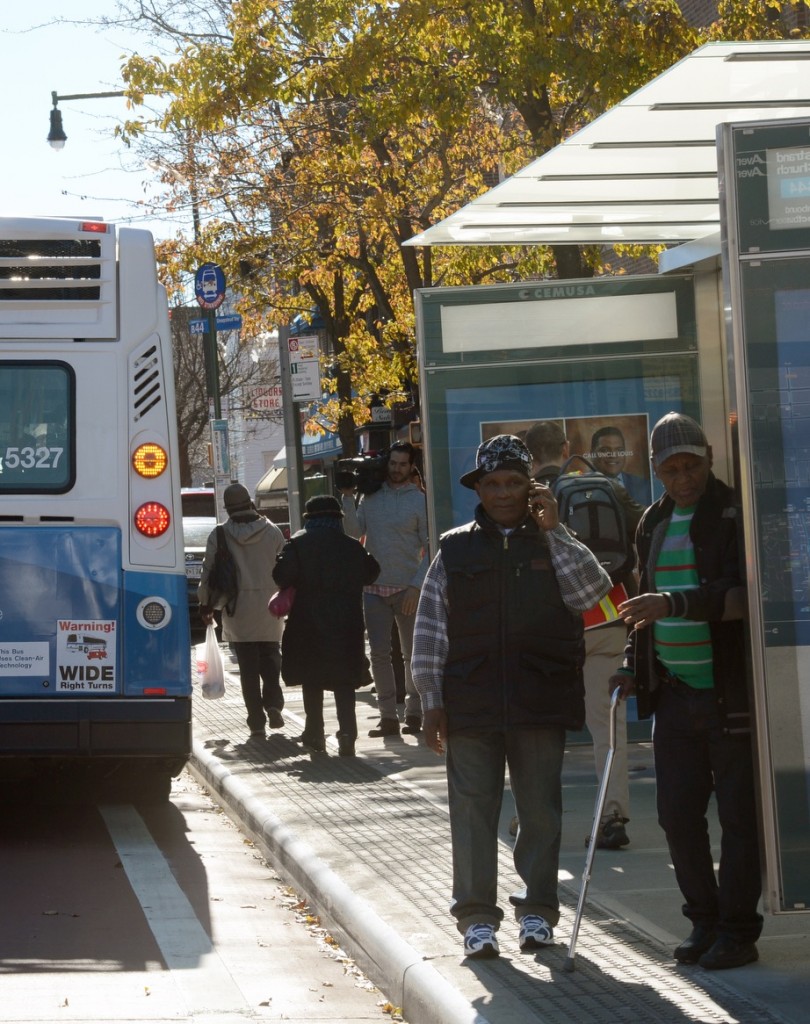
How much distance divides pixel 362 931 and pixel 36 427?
3634mm

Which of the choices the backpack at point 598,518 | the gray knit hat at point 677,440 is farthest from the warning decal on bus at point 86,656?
the gray knit hat at point 677,440

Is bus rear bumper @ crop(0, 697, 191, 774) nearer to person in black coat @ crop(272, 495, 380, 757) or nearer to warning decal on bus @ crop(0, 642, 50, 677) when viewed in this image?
warning decal on bus @ crop(0, 642, 50, 677)

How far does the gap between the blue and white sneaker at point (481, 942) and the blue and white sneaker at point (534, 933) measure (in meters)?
0.12

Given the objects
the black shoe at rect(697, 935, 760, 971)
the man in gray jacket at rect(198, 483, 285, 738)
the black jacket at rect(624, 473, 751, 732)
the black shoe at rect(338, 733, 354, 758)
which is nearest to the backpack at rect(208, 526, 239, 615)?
the man in gray jacket at rect(198, 483, 285, 738)

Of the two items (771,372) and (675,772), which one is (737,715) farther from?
(771,372)

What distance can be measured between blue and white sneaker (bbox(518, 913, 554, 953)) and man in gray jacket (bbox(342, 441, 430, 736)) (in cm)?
622

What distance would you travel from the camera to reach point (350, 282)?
2233cm

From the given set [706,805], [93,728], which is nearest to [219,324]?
[93,728]

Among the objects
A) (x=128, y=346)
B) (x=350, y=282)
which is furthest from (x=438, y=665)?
(x=350, y=282)

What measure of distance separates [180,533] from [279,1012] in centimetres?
371

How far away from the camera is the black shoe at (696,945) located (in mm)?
5715

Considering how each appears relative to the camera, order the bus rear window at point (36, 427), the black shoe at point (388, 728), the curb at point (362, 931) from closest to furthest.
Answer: the curb at point (362, 931)
the bus rear window at point (36, 427)
the black shoe at point (388, 728)

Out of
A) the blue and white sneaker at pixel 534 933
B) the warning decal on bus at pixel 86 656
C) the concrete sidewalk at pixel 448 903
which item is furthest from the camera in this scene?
the warning decal on bus at pixel 86 656

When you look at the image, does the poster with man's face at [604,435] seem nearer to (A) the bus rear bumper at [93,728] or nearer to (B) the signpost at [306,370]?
(A) the bus rear bumper at [93,728]
